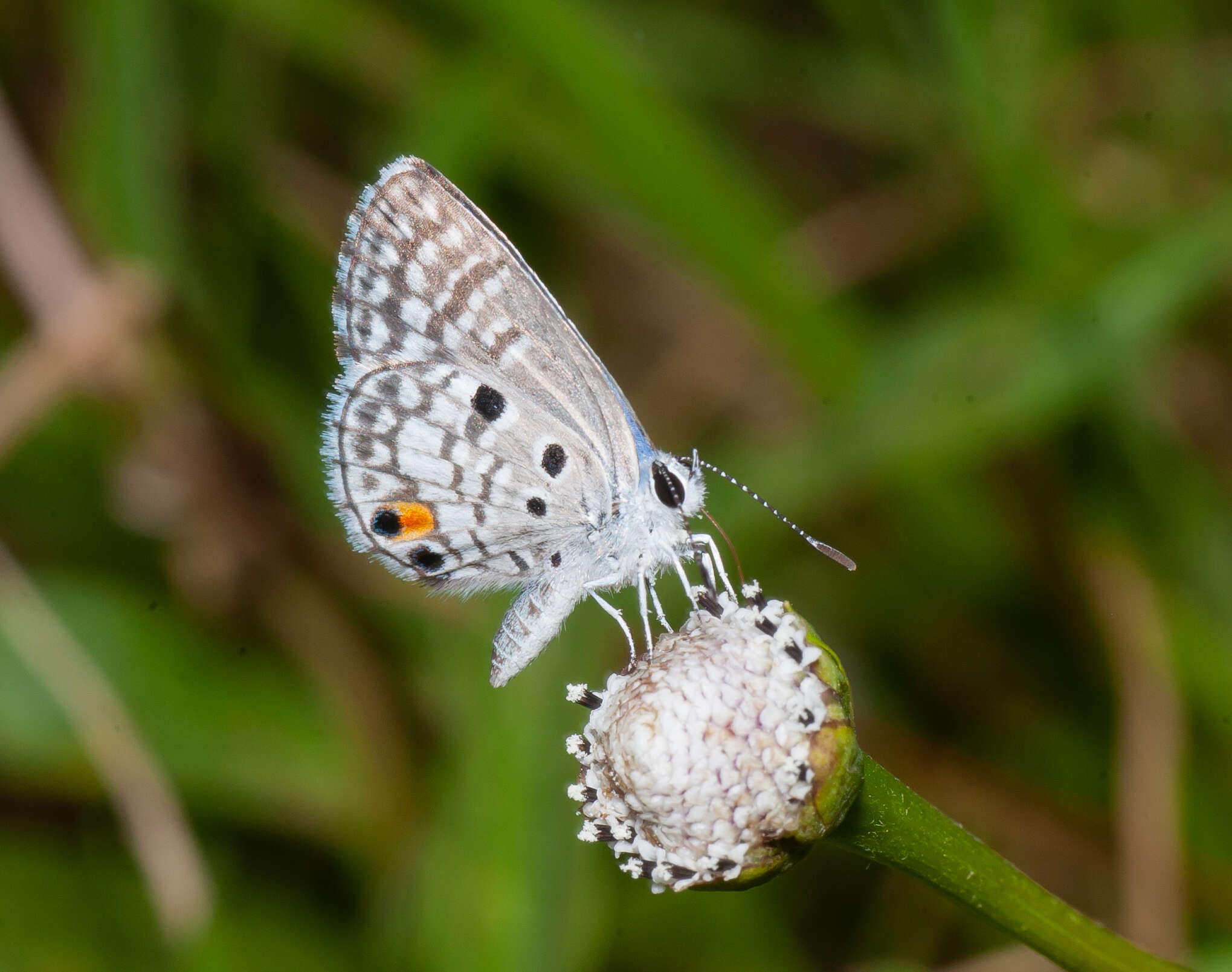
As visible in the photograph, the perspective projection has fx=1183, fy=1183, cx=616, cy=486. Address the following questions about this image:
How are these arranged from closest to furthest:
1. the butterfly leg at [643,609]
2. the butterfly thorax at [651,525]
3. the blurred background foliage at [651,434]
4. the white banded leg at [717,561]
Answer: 1. the white banded leg at [717,561]
2. the butterfly leg at [643,609]
3. the butterfly thorax at [651,525]
4. the blurred background foliage at [651,434]

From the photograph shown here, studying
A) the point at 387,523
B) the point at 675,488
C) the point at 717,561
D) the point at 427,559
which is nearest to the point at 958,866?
the point at 717,561

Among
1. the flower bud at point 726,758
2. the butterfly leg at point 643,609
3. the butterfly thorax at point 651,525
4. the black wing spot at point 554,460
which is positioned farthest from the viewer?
the black wing spot at point 554,460

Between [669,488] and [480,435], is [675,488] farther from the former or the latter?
[480,435]

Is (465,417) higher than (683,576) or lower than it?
higher

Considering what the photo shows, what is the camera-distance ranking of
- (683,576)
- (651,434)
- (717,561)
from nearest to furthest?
(717,561), (683,576), (651,434)

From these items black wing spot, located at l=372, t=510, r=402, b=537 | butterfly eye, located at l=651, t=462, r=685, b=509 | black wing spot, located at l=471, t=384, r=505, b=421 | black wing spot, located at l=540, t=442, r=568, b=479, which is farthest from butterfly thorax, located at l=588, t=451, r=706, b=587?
black wing spot, located at l=372, t=510, r=402, b=537

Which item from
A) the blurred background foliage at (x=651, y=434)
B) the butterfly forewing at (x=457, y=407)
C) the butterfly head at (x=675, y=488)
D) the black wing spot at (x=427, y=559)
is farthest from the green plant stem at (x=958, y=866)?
the blurred background foliage at (x=651, y=434)

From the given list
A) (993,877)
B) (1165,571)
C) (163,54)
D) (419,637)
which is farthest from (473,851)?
(163,54)

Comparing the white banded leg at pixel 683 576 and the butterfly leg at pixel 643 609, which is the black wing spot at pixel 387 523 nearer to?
the butterfly leg at pixel 643 609
